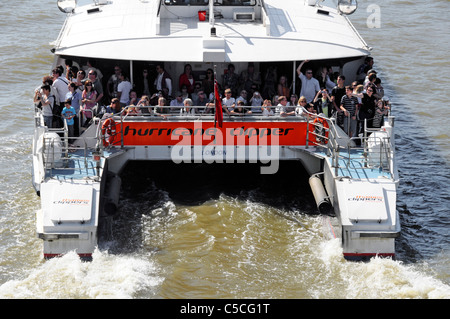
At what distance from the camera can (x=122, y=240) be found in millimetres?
12969

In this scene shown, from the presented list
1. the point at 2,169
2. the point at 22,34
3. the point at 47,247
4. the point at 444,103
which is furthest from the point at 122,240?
the point at 22,34

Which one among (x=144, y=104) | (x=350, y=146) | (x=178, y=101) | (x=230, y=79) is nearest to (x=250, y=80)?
(x=230, y=79)

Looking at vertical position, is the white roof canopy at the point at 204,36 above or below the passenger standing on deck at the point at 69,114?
above

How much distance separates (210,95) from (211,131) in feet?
4.73

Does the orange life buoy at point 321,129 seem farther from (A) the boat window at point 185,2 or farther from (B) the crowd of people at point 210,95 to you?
(A) the boat window at point 185,2

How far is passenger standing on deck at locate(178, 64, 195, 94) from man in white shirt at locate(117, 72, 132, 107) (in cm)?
97

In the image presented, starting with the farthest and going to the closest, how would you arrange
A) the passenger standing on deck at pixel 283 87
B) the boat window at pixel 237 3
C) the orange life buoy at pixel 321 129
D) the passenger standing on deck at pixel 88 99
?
the boat window at pixel 237 3 → the passenger standing on deck at pixel 283 87 → the passenger standing on deck at pixel 88 99 → the orange life buoy at pixel 321 129

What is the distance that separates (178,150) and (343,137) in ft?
9.06

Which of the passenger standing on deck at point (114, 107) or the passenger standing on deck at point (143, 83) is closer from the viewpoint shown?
the passenger standing on deck at point (114, 107)

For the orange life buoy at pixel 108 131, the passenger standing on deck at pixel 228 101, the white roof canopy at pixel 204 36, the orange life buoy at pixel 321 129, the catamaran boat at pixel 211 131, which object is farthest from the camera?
the white roof canopy at pixel 204 36

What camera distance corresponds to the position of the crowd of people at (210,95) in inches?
556

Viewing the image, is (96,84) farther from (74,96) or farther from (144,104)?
(144,104)

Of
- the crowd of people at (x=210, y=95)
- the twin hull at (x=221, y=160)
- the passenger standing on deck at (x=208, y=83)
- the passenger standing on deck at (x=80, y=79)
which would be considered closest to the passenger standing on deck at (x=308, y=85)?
the crowd of people at (x=210, y=95)

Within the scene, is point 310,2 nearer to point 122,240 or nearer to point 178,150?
point 178,150
